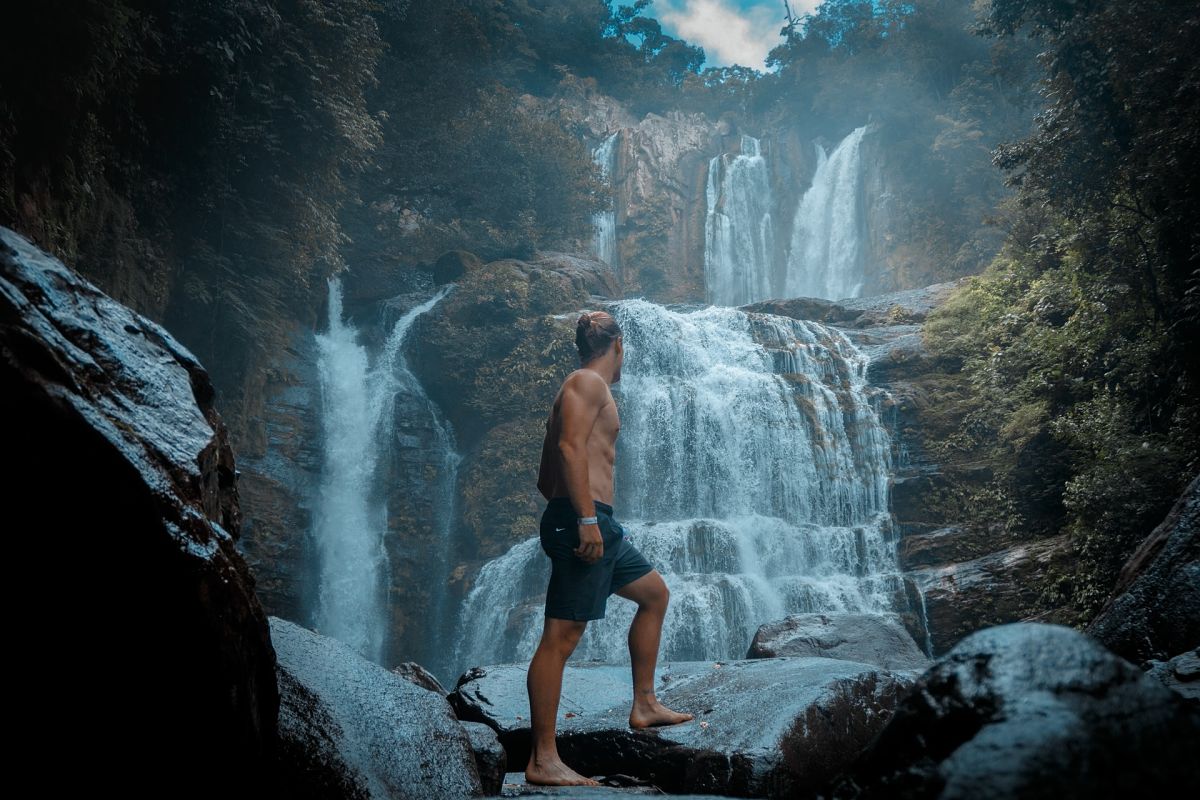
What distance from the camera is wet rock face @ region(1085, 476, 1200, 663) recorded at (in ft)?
11.3

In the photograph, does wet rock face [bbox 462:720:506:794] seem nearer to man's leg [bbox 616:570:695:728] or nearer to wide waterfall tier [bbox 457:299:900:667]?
man's leg [bbox 616:570:695:728]

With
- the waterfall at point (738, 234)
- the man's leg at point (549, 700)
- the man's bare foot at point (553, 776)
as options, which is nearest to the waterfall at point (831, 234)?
the waterfall at point (738, 234)

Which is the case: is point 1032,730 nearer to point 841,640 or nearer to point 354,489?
point 841,640

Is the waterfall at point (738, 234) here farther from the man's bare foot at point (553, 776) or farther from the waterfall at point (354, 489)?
the man's bare foot at point (553, 776)

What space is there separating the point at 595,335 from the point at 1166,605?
2.89 meters

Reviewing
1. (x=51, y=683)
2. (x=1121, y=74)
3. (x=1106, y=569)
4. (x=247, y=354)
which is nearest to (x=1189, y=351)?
(x=1106, y=569)

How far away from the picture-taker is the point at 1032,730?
1249mm

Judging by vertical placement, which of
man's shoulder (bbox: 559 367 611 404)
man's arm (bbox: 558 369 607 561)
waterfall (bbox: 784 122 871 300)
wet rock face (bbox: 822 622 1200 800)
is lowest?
wet rock face (bbox: 822 622 1200 800)

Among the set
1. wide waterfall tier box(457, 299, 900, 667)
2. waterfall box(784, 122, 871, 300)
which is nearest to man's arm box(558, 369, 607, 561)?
wide waterfall tier box(457, 299, 900, 667)

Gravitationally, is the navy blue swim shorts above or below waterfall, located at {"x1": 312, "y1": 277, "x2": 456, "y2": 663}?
below

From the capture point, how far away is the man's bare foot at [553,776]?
9.57 ft

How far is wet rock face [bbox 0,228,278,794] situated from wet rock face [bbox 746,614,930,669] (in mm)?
5912

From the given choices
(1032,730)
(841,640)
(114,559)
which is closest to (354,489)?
(841,640)

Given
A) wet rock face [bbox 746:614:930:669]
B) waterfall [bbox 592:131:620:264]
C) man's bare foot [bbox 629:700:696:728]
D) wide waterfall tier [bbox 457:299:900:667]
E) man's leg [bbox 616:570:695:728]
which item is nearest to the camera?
man's leg [bbox 616:570:695:728]
